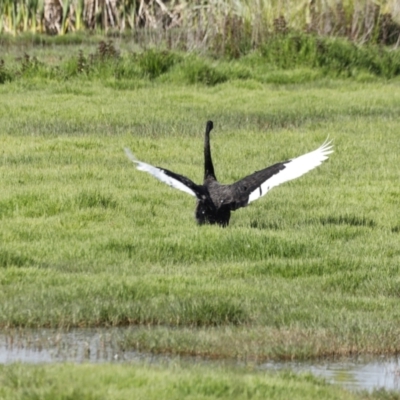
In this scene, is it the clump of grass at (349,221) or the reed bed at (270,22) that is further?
the reed bed at (270,22)

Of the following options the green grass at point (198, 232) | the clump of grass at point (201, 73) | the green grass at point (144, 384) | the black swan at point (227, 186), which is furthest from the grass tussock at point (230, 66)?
the green grass at point (144, 384)

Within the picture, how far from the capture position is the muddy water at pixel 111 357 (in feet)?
26.0

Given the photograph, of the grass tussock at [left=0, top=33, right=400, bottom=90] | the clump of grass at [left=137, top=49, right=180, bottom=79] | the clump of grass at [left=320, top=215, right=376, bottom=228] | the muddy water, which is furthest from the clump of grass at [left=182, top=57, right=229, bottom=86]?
the muddy water

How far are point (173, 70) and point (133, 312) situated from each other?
14363 millimetres

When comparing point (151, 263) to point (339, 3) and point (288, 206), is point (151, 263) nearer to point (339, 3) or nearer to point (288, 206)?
point (288, 206)

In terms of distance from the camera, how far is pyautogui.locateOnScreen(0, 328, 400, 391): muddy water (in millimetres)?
7910

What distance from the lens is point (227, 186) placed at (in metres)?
11.6

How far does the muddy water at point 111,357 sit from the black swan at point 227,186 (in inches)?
108

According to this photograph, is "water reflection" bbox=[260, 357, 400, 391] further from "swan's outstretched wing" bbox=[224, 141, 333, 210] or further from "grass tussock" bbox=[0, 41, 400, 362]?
"swan's outstretched wing" bbox=[224, 141, 333, 210]

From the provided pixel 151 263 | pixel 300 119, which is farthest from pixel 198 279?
pixel 300 119

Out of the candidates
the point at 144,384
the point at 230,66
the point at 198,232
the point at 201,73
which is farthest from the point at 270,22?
the point at 144,384

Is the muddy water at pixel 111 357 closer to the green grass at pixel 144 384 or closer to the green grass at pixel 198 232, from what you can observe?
the green grass at pixel 198 232

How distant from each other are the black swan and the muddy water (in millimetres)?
2755

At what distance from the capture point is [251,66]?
24.0m
